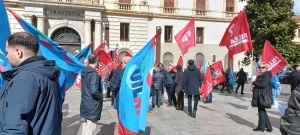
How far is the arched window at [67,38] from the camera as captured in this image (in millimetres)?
23373

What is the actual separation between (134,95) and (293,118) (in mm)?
2500

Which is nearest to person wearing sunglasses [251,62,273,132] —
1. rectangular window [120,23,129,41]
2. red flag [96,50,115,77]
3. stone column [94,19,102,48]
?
red flag [96,50,115,77]

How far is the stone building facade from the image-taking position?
22.2 meters

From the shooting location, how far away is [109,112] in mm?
8531

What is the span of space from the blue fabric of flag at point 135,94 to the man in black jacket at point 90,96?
53cm

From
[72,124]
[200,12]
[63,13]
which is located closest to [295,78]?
[72,124]

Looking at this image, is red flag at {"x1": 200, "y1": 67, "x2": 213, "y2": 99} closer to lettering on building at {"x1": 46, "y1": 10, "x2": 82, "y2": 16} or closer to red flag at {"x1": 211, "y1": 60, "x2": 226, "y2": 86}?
red flag at {"x1": 211, "y1": 60, "x2": 226, "y2": 86}

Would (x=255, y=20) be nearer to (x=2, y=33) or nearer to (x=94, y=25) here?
(x=2, y=33)

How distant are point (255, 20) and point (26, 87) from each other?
560 inches

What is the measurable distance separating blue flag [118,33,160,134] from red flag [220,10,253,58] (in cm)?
496

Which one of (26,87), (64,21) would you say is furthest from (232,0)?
(26,87)

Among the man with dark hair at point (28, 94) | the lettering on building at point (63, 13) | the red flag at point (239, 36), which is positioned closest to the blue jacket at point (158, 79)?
the red flag at point (239, 36)

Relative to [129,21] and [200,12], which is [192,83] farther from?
[200,12]

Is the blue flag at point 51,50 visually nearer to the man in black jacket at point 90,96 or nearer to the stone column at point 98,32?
the man in black jacket at point 90,96
